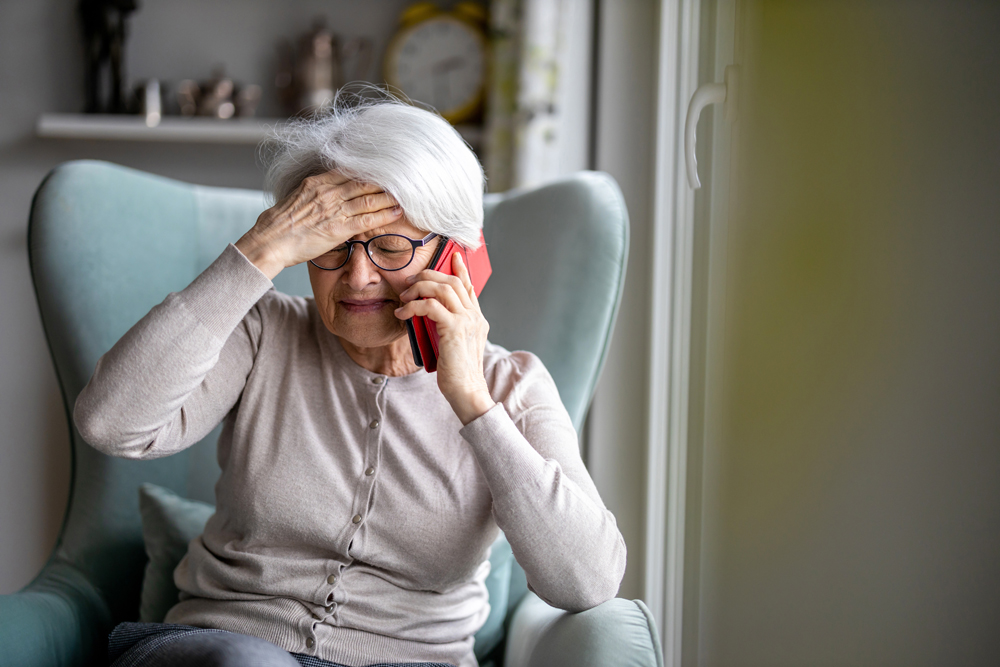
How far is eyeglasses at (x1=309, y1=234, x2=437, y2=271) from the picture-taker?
0.94 meters

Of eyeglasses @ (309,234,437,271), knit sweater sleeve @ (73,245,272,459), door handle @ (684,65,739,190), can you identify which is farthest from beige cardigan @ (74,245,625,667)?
door handle @ (684,65,739,190)

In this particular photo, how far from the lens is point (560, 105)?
187 centimetres

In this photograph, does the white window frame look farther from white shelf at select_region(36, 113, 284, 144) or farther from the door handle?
white shelf at select_region(36, 113, 284, 144)

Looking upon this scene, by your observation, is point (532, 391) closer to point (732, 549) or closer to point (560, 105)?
point (732, 549)

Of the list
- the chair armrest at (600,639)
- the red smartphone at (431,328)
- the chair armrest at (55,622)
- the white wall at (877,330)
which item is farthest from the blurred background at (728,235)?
the chair armrest at (55,622)

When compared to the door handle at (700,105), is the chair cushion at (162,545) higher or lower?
lower

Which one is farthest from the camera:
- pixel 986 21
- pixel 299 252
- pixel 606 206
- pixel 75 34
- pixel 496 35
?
pixel 75 34

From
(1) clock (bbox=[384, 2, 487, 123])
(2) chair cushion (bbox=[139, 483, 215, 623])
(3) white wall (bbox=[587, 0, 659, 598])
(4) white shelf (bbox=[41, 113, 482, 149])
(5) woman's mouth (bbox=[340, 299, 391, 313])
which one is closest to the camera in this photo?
(5) woman's mouth (bbox=[340, 299, 391, 313])

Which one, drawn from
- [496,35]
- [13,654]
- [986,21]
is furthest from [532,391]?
[496,35]

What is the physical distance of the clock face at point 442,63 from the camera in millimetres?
2205

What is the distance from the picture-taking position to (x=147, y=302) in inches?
52.9

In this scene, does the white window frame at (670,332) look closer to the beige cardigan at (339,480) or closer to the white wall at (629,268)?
the white wall at (629,268)

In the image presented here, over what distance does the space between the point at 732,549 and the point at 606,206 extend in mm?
653

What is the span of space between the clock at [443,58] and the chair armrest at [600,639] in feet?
5.46
